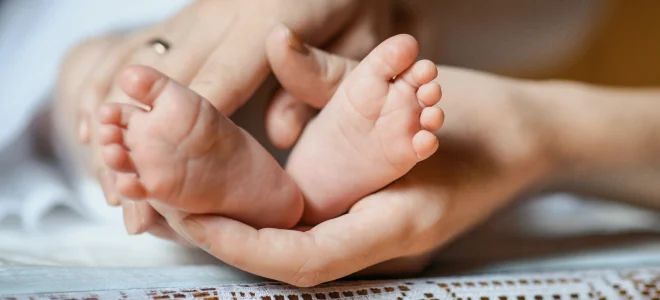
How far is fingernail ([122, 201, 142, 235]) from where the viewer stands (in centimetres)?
49

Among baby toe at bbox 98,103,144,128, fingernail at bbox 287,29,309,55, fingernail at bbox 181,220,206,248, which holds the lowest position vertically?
fingernail at bbox 181,220,206,248

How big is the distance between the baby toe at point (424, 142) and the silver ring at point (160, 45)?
23 centimetres

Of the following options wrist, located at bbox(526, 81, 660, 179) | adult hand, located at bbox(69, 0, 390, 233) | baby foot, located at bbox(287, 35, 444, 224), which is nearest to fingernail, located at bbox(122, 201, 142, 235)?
adult hand, located at bbox(69, 0, 390, 233)

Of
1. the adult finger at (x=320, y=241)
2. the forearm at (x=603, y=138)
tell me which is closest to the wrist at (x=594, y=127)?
the forearm at (x=603, y=138)

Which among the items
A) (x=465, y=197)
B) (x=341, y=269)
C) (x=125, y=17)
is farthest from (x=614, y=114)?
(x=125, y=17)

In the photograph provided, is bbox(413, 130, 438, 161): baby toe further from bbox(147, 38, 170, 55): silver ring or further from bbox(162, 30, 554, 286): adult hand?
bbox(147, 38, 170, 55): silver ring

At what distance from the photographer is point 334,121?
50cm

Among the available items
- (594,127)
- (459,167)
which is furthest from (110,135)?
(594,127)

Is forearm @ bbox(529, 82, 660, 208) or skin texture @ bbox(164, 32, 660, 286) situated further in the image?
forearm @ bbox(529, 82, 660, 208)

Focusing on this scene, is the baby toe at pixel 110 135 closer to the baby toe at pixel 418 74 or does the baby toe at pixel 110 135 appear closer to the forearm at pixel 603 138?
the baby toe at pixel 418 74

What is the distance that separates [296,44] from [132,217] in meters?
0.17

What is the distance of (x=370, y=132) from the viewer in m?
0.48

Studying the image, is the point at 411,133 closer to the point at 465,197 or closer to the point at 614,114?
the point at 465,197

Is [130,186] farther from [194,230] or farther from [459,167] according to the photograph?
[459,167]
